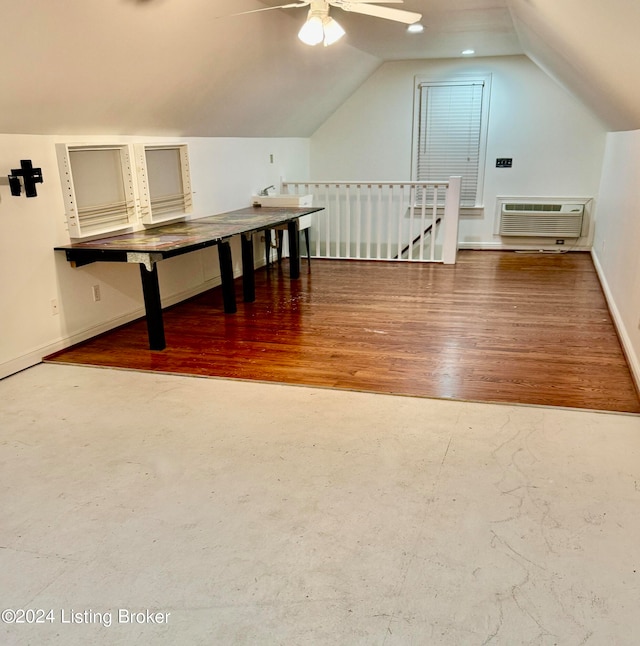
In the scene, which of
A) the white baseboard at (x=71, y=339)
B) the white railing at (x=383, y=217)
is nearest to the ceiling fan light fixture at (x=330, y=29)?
the white baseboard at (x=71, y=339)

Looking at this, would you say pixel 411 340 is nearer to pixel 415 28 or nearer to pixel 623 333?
pixel 623 333

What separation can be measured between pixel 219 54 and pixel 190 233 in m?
1.40

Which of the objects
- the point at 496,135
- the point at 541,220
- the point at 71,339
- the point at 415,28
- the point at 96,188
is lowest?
the point at 71,339

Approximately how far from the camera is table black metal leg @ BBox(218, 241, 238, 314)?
14.4 feet

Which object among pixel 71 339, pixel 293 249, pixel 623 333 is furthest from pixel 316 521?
pixel 293 249

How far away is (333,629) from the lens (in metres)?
1.56

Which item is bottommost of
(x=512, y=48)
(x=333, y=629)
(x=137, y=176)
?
(x=333, y=629)

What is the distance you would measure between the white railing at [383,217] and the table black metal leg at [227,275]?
2499 millimetres

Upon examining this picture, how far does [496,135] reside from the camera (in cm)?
722

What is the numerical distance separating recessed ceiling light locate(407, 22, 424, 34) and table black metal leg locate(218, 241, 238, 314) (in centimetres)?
279

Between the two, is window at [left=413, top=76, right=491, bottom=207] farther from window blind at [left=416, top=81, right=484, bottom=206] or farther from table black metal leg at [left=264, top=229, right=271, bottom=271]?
table black metal leg at [left=264, top=229, right=271, bottom=271]

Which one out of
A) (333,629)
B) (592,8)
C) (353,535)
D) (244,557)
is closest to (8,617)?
(244,557)

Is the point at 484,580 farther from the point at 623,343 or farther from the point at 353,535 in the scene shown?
the point at 623,343

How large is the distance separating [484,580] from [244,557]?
0.79 m
